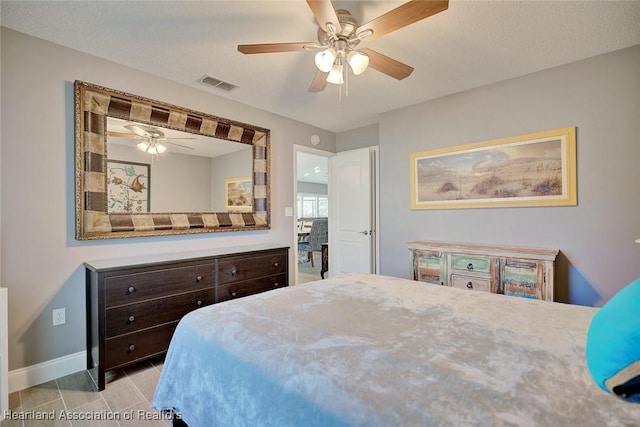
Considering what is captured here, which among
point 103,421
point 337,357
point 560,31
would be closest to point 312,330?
point 337,357

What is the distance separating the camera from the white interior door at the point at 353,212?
13.3 ft

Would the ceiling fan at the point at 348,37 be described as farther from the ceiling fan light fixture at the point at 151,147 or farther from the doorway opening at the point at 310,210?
the doorway opening at the point at 310,210

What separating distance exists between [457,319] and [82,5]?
2772 mm

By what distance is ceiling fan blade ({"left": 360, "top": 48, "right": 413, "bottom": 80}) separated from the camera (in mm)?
1908

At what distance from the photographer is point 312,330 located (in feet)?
3.96

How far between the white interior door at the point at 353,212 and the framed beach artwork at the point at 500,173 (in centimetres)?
70

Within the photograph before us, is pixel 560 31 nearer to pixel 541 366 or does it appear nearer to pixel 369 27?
pixel 369 27

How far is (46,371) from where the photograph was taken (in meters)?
2.12

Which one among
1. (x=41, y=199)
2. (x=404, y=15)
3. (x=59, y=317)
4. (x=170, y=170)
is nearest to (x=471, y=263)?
(x=404, y=15)

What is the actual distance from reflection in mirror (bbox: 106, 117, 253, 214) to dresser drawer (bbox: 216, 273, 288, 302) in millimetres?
861

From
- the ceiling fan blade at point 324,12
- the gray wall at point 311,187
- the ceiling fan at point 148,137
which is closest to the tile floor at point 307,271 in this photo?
the ceiling fan at point 148,137

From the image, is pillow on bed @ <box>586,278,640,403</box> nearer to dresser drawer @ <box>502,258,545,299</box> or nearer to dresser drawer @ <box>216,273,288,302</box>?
dresser drawer @ <box>502,258,545,299</box>

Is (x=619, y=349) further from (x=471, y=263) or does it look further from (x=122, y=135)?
(x=122, y=135)

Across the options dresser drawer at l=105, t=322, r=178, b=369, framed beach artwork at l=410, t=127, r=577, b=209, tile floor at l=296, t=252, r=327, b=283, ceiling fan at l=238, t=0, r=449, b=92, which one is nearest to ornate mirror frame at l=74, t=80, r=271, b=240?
dresser drawer at l=105, t=322, r=178, b=369
